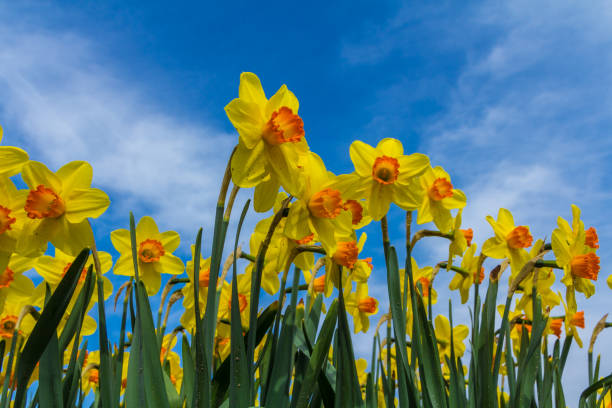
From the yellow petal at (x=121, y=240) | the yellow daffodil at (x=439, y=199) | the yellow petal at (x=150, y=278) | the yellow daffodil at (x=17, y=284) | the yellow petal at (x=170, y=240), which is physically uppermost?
the yellow daffodil at (x=439, y=199)

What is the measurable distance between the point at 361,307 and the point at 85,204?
2.12 meters

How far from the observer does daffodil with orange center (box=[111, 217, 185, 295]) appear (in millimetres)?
2721

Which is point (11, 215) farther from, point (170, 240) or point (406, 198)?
point (406, 198)

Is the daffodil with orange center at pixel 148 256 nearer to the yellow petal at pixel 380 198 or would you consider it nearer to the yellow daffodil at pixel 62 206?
the yellow daffodil at pixel 62 206

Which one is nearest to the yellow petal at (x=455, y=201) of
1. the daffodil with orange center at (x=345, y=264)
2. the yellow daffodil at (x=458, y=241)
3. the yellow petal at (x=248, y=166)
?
the yellow daffodil at (x=458, y=241)

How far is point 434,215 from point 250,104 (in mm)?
1518

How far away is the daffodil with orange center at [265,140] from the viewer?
69.8 inches

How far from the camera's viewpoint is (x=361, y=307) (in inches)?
139

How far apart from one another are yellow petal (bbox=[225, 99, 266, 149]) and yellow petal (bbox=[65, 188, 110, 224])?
65 cm

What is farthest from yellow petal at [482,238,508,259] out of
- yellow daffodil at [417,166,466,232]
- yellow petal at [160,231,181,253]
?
yellow petal at [160,231,181,253]

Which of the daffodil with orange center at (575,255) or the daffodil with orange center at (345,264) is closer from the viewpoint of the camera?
the daffodil with orange center at (345,264)

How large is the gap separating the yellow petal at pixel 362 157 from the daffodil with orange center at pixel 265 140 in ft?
1.53

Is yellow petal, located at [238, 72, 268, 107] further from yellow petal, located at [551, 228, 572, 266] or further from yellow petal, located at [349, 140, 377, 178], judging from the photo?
yellow petal, located at [551, 228, 572, 266]

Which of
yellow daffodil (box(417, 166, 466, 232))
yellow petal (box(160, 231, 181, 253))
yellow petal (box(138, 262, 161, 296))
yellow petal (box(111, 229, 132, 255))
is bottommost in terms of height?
yellow petal (box(138, 262, 161, 296))
